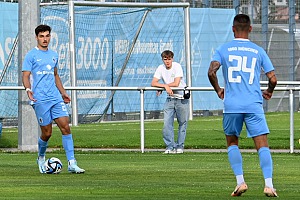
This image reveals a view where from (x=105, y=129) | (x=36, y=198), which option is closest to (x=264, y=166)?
(x=36, y=198)

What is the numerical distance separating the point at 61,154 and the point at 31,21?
8.82 feet

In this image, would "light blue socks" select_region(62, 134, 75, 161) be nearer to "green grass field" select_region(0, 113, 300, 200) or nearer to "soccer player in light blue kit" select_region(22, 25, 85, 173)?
"soccer player in light blue kit" select_region(22, 25, 85, 173)

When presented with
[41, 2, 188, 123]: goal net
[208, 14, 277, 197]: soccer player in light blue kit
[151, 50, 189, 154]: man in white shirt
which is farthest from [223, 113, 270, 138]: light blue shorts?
[41, 2, 188, 123]: goal net

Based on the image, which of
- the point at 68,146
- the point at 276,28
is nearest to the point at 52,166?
the point at 68,146

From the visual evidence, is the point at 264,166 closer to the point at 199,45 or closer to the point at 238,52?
the point at 238,52

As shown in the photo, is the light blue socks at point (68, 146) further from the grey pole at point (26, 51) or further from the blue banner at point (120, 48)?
the blue banner at point (120, 48)

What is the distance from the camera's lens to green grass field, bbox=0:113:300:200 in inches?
464

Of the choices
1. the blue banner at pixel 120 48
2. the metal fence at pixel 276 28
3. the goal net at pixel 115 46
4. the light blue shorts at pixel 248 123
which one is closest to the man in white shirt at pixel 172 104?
the goal net at pixel 115 46

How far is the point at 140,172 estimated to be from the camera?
15.2 metres

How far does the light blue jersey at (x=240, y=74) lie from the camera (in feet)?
38.3

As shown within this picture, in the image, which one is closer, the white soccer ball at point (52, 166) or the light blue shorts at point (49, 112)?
the white soccer ball at point (52, 166)

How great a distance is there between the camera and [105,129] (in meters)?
27.5

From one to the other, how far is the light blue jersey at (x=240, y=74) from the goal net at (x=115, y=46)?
56.7 ft

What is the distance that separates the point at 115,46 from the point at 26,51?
11102 mm
